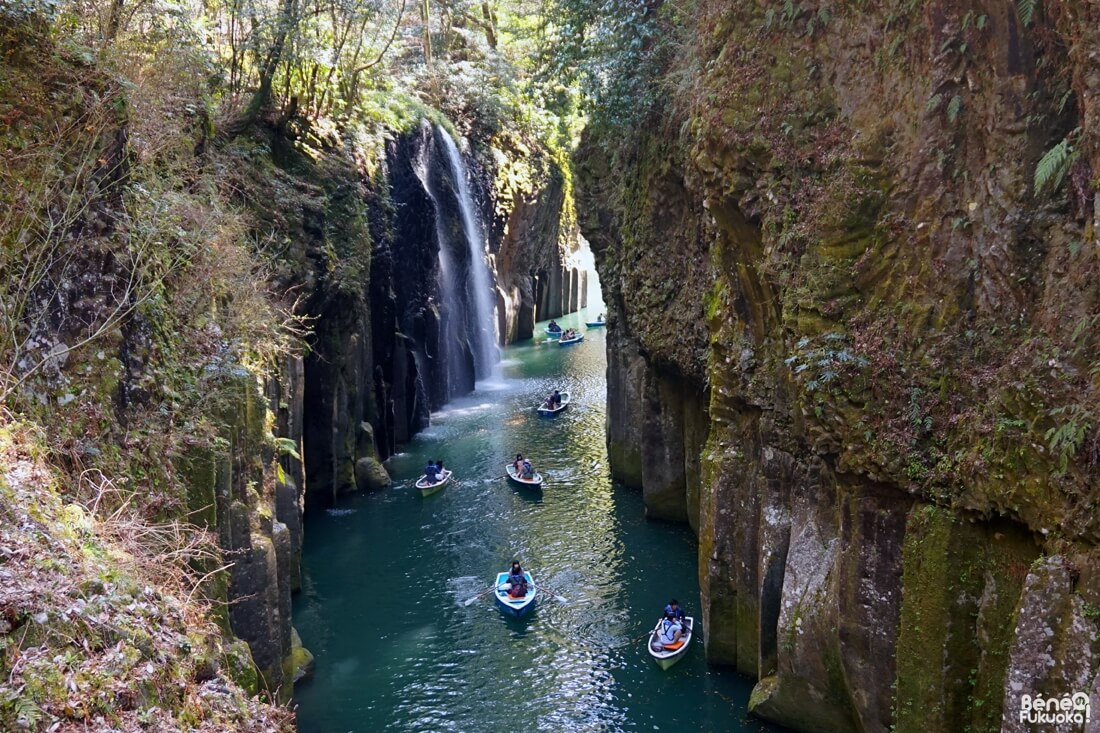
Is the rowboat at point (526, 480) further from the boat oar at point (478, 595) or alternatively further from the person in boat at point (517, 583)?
the person in boat at point (517, 583)

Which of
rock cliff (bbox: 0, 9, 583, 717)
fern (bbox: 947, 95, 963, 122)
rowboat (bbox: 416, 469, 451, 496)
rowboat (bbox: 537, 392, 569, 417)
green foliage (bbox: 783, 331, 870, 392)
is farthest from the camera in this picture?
rowboat (bbox: 537, 392, 569, 417)

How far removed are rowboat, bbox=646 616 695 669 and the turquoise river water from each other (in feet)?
0.72

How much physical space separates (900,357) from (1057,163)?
10.3ft

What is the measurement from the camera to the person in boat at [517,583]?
19.2m

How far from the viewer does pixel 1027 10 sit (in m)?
9.90

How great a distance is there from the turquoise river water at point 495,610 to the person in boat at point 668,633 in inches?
17.9

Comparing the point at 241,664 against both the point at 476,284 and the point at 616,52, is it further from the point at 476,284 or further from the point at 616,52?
the point at 476,284

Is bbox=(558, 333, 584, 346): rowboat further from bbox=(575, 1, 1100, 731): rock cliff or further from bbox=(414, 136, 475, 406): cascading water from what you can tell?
bbox=(575, 1, 1100, 731): rock cliff

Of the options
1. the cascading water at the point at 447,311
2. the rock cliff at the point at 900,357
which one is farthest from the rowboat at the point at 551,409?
the rock cliff at the point at 900,357

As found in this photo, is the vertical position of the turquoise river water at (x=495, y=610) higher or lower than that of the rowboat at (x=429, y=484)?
lower

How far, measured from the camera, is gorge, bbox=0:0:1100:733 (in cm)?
912

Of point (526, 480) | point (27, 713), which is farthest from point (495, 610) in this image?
point (27, 713)

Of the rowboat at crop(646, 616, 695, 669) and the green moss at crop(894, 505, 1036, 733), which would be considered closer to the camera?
the green moss at crop(894, 505, 1036, 733)
